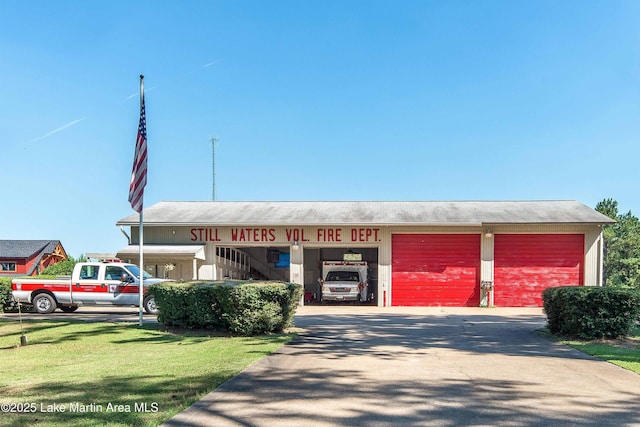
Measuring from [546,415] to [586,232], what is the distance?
20456 millimetres

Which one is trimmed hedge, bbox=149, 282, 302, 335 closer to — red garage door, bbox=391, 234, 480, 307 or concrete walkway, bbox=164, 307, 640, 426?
concrete walkway, bbox=164, 307, 640, 426

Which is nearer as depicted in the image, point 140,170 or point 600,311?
point 600,311

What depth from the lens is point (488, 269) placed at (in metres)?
23.6

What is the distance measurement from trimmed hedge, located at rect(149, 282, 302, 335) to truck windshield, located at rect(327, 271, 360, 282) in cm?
1238

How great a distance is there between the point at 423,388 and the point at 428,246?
1794cm

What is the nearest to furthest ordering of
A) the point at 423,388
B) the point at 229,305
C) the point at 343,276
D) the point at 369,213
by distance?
the point at 423,388 → the point at 229,305 → the point at 343,276 → the point at 369,213

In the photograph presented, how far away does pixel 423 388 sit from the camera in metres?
6.45

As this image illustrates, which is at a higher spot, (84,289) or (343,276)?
(84,289)

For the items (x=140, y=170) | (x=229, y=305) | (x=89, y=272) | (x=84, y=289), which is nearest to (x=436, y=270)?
(x=229, y=305)

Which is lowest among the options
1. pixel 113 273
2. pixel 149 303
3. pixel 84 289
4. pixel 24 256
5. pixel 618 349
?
pixel 24 256

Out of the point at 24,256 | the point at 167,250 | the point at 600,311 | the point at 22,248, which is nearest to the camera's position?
the point at 600,311

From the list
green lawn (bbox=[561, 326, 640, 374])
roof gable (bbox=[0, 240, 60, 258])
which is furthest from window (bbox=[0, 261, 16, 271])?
green lawn (bbox=[561, 326, 640, 374])

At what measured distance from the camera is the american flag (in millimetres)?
13242

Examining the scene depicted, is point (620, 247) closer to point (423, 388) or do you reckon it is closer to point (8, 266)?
point (423, 388)
